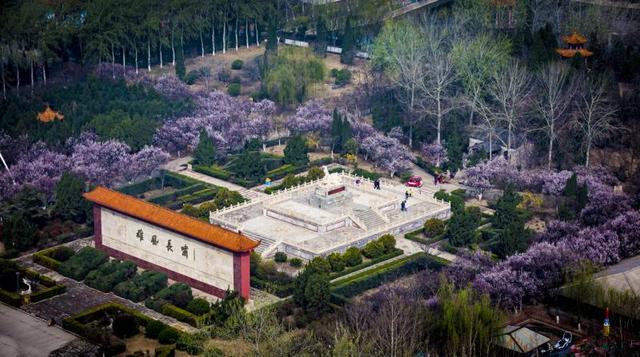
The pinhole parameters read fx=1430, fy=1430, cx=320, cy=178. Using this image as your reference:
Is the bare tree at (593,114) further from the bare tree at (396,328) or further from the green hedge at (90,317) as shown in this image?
the green hedge at (90,317)

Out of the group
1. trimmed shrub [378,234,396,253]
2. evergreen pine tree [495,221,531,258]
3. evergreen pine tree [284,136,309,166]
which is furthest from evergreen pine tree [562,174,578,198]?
evergreen pine tree [284,136,309,166]

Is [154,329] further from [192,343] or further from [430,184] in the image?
[430,184]

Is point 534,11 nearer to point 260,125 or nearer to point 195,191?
point 260,125

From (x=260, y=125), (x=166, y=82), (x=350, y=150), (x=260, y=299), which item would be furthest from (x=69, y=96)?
(x=260, y=299)

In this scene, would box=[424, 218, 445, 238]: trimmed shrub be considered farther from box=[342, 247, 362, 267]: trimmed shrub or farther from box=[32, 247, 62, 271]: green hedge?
box=[32, 247, 62, 271]: green hedge

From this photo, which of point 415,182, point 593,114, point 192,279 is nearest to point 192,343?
point 192,279
